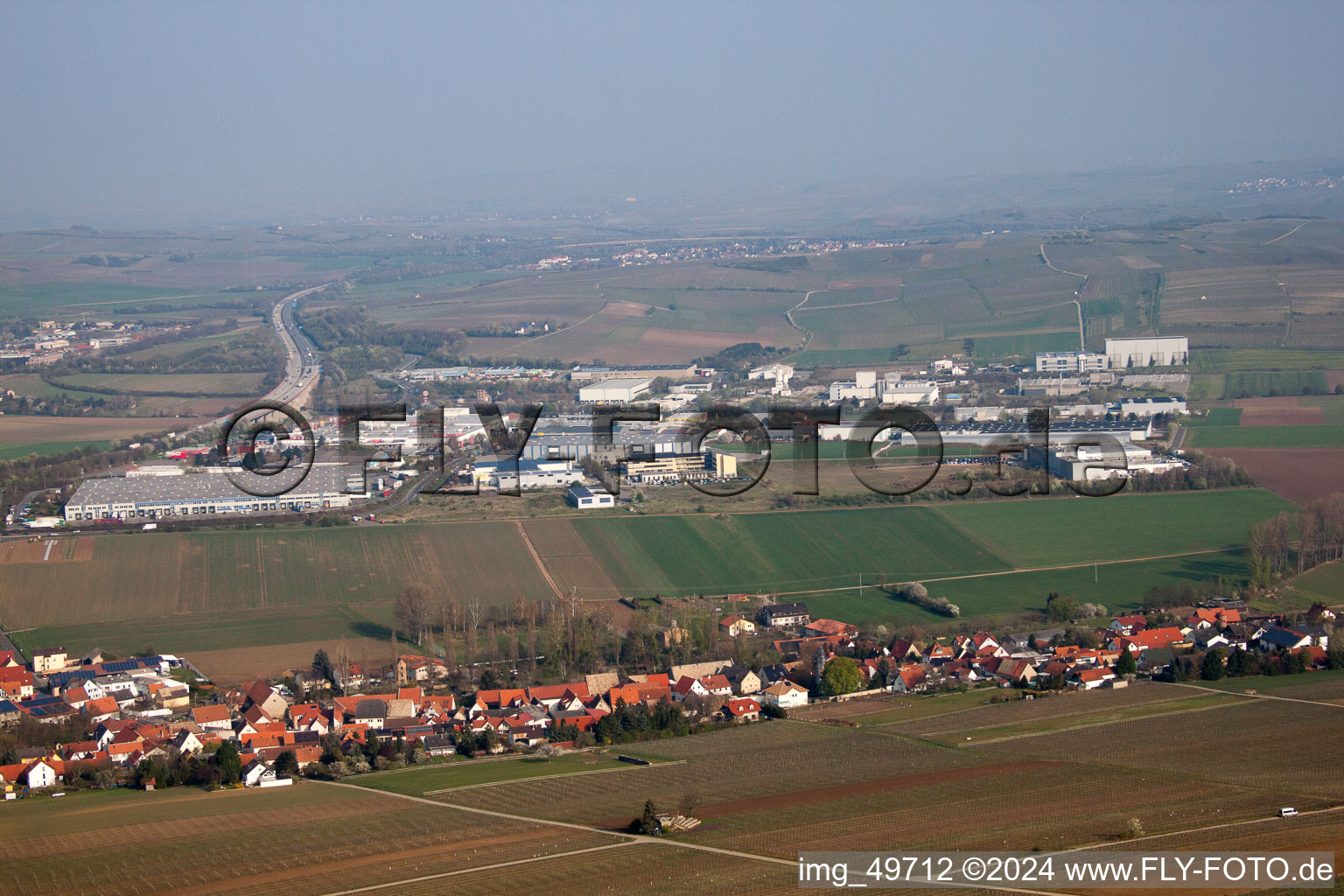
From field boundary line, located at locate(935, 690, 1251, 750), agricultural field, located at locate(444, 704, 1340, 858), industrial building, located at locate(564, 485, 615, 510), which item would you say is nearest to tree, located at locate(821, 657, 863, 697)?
agricultural field, located at locate(444, 704, 1340, 858)

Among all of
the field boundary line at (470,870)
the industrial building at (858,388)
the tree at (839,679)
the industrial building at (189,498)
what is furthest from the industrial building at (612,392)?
the field boundary line at (470,870)

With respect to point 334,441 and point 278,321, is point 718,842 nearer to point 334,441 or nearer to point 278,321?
point 334,441

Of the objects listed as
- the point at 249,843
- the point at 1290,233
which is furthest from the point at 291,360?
the point at 1290,233

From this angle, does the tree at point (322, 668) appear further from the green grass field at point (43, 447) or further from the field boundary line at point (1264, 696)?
the green grass field at point (43, 447)

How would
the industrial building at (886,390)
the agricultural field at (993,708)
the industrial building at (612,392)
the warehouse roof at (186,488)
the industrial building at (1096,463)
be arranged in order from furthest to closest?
the industrial building at (612,392) → the industrial building at (886,390) → the industrial building at (1096,463) → the warehouse roof at (186,488) → the agricultural field at (993,708)

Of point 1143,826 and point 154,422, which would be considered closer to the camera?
point 1143,826

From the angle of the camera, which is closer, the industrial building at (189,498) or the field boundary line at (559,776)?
the field boundary line at (559,776)

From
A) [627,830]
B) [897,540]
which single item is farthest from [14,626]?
[897,540]
